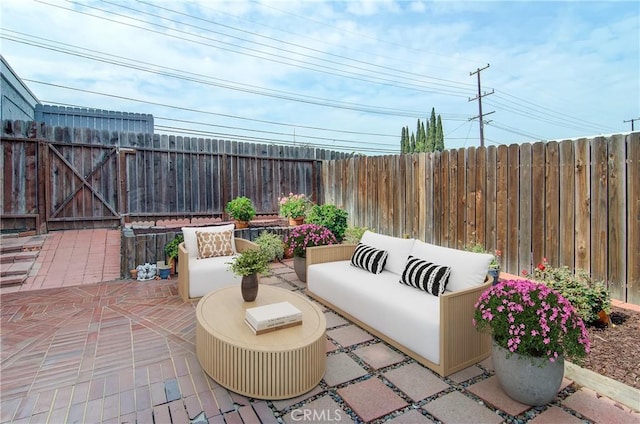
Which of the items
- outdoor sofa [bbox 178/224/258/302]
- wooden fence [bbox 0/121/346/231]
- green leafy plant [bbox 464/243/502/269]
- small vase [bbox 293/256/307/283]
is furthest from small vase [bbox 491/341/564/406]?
wooden fence [bbox 0/121/346/231]

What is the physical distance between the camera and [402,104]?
18.9m

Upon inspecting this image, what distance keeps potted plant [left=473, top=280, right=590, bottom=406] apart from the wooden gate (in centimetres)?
699

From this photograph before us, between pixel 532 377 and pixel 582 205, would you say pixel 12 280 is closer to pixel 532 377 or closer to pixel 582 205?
pixel 532 377

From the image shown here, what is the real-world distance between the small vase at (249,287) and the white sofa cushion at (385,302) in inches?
39.1

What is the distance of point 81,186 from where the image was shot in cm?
624

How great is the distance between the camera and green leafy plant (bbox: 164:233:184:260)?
508cm

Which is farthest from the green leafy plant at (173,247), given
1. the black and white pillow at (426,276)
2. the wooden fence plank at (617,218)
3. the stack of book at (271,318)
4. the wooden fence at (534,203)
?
the wooden fence plank at (617,218)

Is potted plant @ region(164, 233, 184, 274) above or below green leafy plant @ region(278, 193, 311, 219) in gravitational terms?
below

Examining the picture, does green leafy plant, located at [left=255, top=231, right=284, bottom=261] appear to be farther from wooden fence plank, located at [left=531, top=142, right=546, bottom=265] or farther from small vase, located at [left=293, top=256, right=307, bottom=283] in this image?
wooden fence plank, located at [left=531, top=142, right=546, bottom=265]

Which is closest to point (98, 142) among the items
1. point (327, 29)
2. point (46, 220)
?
point (46, 220)

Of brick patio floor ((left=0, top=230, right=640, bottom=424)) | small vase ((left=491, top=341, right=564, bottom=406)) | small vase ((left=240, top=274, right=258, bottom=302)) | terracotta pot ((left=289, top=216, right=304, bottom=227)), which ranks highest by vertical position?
terracotta pot ((left=289, top=216, right=304, bottom=227))

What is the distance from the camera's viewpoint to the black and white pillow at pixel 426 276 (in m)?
2.79

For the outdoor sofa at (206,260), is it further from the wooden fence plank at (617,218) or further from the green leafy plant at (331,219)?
the wooden fence plank at (617,218)

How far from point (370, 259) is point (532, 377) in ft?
6.34
